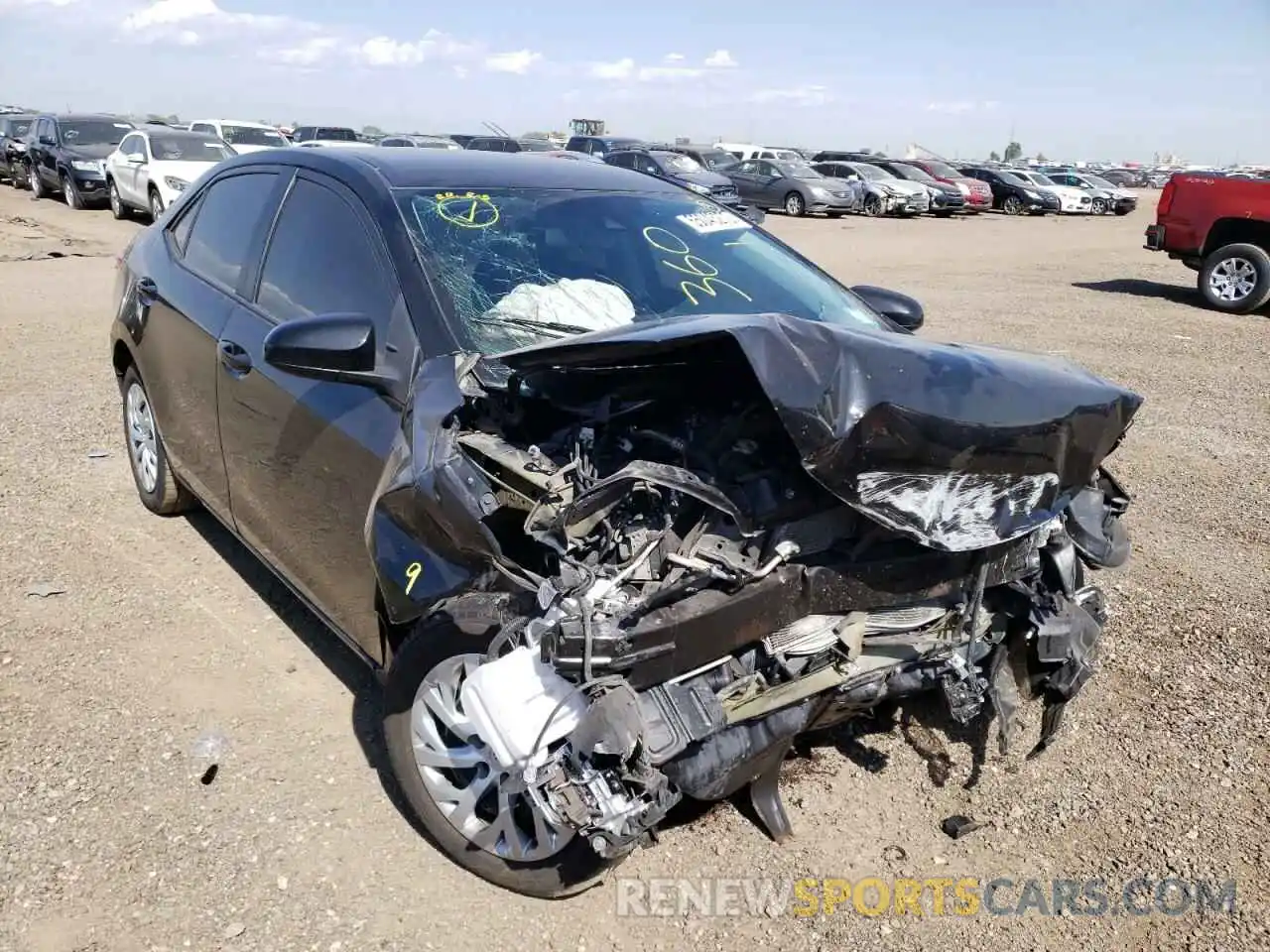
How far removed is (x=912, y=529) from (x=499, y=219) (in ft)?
5.98

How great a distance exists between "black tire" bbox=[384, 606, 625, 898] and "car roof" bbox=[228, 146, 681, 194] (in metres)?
1.60

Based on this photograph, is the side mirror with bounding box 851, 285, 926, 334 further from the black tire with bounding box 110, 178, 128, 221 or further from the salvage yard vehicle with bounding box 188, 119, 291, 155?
the salvage yard vehicle with bounding box 188, 119, 291, 155

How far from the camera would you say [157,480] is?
189 inches

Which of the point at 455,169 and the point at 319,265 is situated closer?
the point at 319,265

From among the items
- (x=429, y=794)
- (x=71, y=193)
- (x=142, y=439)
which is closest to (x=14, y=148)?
(x=71, y=193)

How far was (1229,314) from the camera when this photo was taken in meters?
12.8

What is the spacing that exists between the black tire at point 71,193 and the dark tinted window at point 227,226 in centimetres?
1768

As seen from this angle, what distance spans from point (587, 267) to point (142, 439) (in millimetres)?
2758

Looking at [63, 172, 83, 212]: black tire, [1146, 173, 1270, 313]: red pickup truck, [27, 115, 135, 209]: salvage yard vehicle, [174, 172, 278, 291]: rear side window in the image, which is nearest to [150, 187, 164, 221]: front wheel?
[27, 115, 135, 209]: salvage yard vehicle

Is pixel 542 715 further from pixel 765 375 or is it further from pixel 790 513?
pixel 765 375

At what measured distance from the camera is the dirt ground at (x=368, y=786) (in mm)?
2572

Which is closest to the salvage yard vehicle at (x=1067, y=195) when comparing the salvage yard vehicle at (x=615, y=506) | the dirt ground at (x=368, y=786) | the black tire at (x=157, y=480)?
the dirt ground at (x=368, y=786)

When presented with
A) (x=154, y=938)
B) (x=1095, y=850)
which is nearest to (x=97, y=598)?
(x=154, y=938)

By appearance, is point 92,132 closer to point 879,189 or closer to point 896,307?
point 879,189
